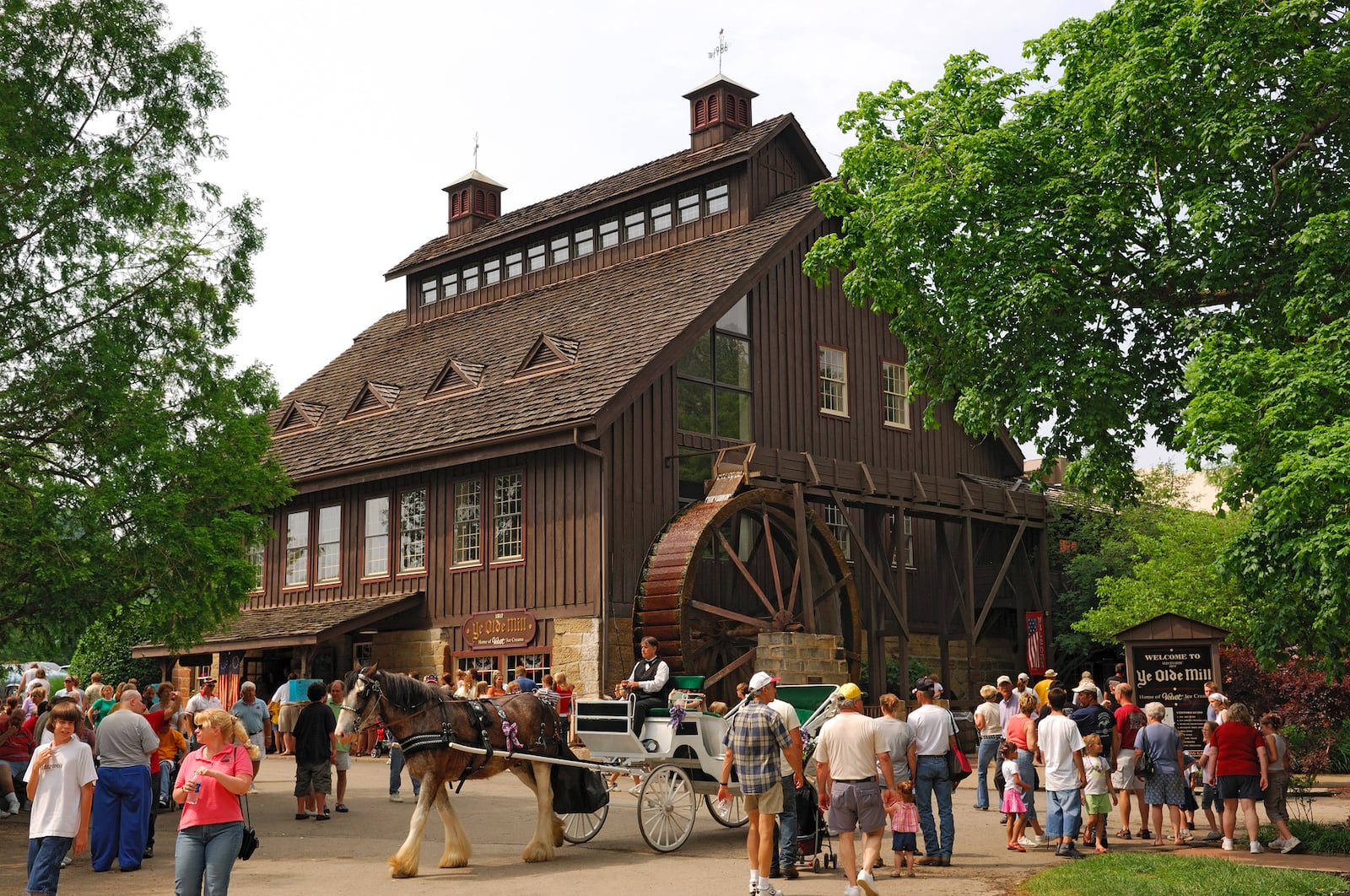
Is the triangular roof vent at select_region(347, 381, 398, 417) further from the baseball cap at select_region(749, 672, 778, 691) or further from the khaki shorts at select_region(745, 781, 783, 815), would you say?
the khaki shorts at select_region(745, 781, 783, 815)

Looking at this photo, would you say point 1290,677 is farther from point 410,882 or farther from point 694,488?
point 410,882

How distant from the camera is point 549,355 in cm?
2695

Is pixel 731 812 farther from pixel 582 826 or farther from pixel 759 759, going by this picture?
pixel 759 759

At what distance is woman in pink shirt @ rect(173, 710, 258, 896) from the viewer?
8.42 metres

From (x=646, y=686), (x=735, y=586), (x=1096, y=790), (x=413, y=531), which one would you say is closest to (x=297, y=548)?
(x=413, y=531)

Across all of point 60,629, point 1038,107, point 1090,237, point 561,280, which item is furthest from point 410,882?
point 561,280

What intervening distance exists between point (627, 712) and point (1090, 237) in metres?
8.46

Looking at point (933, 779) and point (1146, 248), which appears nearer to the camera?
point (933, 779)

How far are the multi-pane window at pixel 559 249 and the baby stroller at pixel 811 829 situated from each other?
21.0 metres

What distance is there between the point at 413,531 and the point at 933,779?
16.6 m

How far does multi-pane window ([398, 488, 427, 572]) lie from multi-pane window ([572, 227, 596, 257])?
7595 millimetres

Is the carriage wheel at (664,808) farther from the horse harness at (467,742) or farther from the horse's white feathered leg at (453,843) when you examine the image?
the horse's white feathered leg at (453,843)

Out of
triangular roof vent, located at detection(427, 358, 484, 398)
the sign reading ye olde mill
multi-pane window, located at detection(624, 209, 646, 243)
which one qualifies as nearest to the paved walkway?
the sign reading ye olde mill

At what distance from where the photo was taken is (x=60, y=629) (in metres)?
16.6
